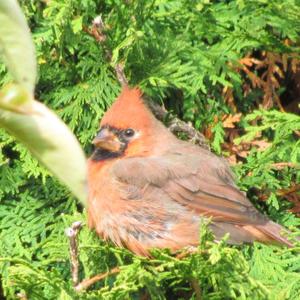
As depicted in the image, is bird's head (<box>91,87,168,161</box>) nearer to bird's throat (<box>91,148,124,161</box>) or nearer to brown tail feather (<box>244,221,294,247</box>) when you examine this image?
bird's throat (<box>91,148,124,161</box>)

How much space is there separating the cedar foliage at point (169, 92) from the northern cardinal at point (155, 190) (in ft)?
0.34

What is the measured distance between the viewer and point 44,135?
66 cm

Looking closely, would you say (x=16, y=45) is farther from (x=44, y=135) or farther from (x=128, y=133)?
(x=128, y=133)

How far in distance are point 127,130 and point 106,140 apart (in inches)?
6.5

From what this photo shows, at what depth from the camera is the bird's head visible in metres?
3.10

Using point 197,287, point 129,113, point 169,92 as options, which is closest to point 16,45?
point 197,287

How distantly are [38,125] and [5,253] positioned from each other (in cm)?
237

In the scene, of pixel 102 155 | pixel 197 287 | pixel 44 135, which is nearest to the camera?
pixel 44 135

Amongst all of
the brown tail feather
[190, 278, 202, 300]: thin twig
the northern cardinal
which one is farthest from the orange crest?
[190, 278, 202, 300]: thin twig

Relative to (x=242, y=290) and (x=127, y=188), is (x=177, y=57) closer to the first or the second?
(x=127, y=188)

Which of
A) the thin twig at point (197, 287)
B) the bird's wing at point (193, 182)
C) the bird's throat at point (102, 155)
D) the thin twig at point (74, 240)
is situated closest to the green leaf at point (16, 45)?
the thin twig at point (74, 240)

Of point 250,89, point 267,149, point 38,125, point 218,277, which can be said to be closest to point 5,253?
point 218,277

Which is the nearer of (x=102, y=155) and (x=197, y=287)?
(x=197, y=287)

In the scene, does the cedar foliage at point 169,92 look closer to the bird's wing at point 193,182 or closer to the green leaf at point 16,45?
the bird's wing at point 193,182
